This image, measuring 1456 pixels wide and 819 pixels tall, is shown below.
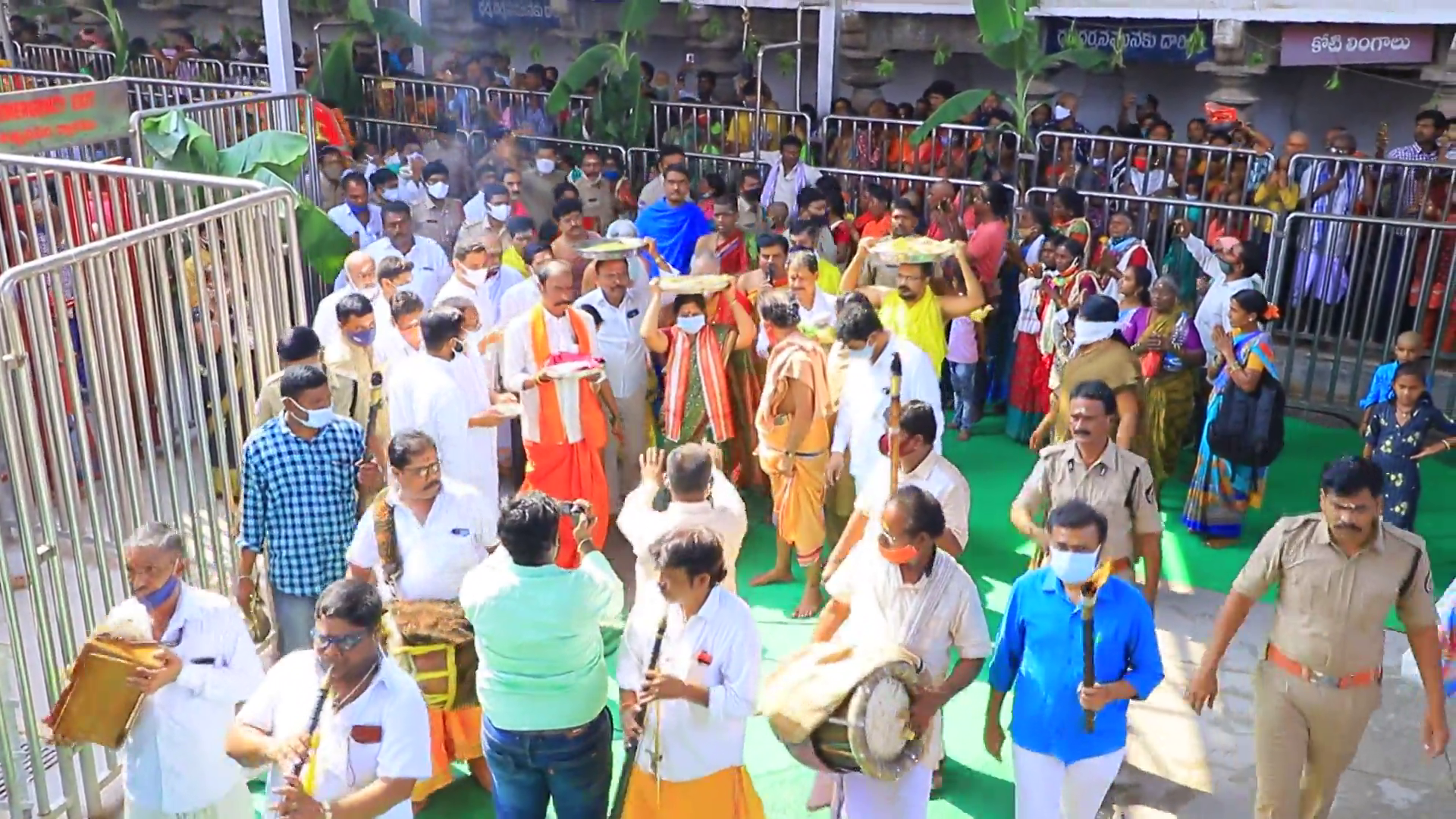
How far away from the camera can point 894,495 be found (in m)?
3.83

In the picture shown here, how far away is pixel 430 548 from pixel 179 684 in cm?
89

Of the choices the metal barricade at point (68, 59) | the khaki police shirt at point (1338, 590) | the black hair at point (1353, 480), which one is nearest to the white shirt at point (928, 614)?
the khaki police shirt at point (1338, 590)

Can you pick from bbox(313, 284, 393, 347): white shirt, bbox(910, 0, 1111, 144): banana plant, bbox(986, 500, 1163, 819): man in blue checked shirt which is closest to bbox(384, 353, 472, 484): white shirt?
bbox(313, 284, 393, 347): white shirt

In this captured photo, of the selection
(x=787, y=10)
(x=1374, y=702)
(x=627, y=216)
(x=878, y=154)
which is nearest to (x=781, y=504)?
(x=1374, y=702)

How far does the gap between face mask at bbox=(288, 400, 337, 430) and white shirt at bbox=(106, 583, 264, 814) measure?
3.05ft

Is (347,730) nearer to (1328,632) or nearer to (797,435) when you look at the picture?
(1328,632)

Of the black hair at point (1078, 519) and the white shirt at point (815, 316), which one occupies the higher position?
the black hair at point (1078, 519)

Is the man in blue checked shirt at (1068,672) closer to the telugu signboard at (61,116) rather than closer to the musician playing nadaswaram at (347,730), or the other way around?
the musician playing nadaswaram at (347,730)

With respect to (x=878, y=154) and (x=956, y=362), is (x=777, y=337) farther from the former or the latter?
(x=878, y=154)

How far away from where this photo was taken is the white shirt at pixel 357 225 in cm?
868

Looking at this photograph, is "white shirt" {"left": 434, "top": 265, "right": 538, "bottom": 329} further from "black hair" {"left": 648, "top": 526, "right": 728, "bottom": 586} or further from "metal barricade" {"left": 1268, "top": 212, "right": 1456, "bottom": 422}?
"metal barricade" {"left": 1268, "top": 212, "right": 1456, "bottom": 422}

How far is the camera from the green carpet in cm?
477

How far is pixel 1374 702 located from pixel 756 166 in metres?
7.02

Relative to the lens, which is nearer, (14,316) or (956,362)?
(14,316)
